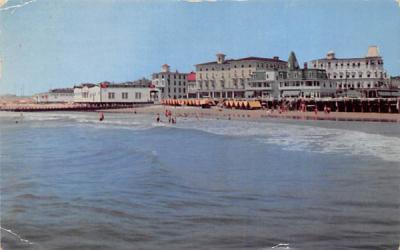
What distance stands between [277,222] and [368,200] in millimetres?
891

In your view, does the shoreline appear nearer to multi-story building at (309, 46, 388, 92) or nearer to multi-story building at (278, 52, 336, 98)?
multi-story building at (278, 52, 336, 98)

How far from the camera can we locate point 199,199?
142 inches

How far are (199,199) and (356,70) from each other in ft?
11.1

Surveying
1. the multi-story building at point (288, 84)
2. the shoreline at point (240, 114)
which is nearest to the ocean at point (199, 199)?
Answer: the multi-story building at point (288, 84)

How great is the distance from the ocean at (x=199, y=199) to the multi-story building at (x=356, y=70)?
82 cm

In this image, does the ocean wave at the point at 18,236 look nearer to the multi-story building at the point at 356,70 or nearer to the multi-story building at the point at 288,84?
the multi-story building at the point at 356,70

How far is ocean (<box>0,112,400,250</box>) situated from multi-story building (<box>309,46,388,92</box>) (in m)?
0.82

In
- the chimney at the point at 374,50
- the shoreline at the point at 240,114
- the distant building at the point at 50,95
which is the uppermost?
the chimney at the point at 374,50

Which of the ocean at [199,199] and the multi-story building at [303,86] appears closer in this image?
the ocean at [199,199]

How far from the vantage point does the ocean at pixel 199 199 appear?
2.79 meters

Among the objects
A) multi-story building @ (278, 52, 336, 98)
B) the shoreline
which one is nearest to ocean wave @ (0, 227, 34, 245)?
multi-story building @ (278, 52, 336, 98)

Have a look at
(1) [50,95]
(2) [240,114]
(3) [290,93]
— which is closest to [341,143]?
(1) [50,95]

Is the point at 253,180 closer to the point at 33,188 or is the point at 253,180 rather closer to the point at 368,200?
the point at 368,200

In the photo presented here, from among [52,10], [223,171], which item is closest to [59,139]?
[223,171]
